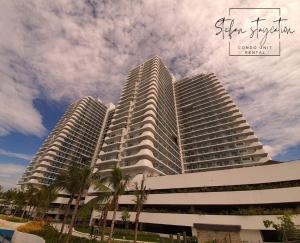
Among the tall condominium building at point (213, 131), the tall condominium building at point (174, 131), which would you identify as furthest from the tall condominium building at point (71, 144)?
the tall condominium building at point (213, 131)

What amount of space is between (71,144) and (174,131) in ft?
159

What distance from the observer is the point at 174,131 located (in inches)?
3250

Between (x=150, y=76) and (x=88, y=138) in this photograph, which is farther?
(x=88, y=138)

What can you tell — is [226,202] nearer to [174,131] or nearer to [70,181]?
[70,181]

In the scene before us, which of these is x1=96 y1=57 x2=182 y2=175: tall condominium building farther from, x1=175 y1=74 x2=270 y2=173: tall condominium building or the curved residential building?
the curved residential building

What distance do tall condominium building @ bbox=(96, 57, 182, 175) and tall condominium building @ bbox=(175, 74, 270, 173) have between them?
16.3 feet

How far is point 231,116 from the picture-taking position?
247ft

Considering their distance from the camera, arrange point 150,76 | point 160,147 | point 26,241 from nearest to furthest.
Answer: point 26,241 → point 160,147 → point 150,76

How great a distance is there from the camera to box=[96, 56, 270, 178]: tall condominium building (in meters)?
62.4

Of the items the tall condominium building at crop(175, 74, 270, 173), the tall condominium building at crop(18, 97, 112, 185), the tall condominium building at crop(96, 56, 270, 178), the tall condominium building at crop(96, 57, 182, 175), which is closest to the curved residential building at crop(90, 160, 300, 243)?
the tall condominium building at crop(96, 57, 182, 175)

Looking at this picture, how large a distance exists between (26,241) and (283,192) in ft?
122

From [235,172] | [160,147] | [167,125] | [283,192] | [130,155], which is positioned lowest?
[283,192]

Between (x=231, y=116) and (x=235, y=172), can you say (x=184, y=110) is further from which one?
(x=235, y=172)

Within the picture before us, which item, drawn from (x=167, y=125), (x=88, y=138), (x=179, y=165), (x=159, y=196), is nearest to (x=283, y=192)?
(x=159, y=196)
